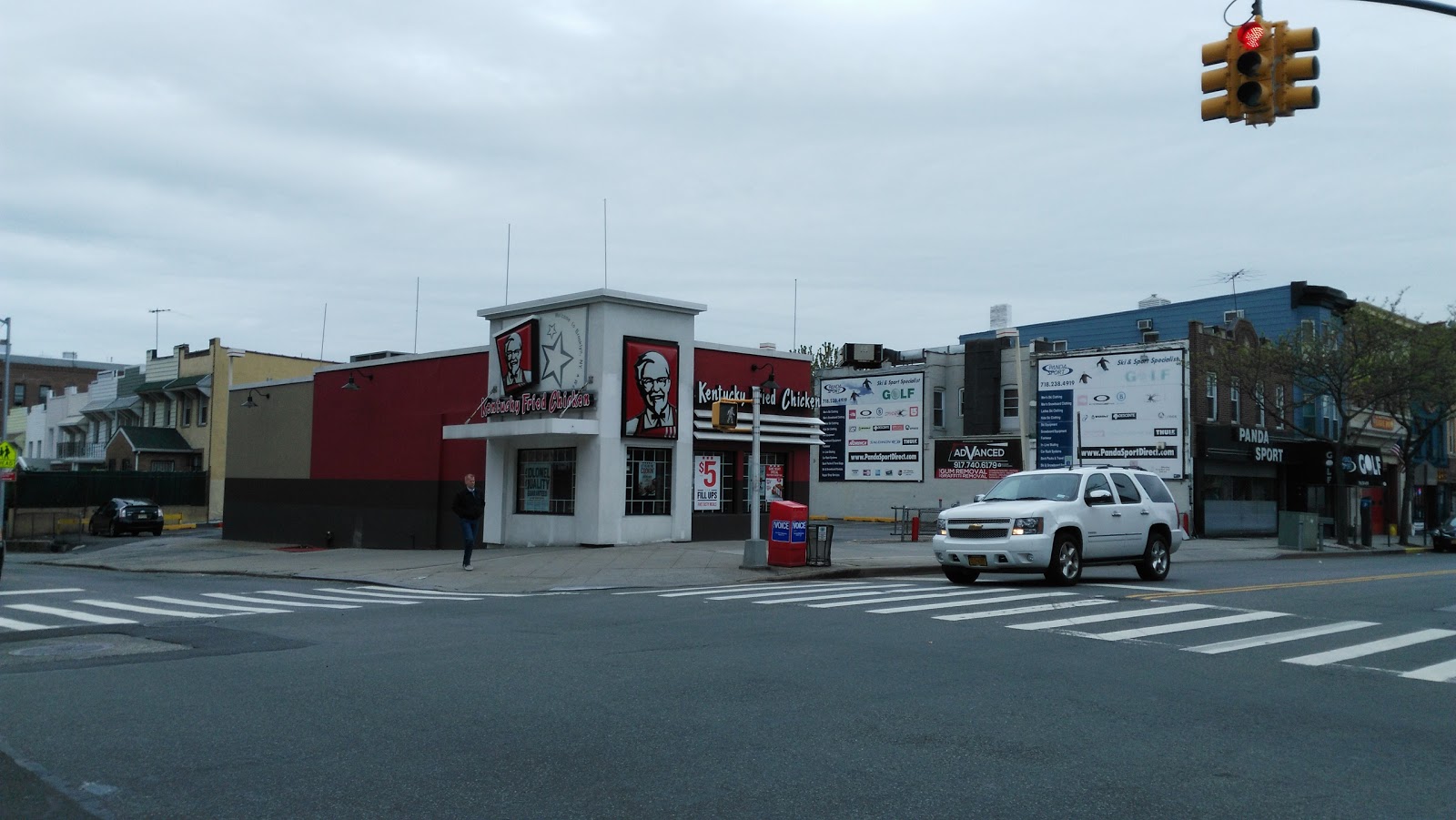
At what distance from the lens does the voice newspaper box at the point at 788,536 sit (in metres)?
20.5

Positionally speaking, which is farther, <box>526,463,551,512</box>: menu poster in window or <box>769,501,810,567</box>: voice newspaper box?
<box>526,463,551,512</box>: menu poster in window

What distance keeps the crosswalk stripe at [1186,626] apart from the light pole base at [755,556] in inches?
338

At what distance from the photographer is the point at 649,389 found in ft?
88.8

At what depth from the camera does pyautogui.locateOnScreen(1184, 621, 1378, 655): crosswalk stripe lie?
11383mm

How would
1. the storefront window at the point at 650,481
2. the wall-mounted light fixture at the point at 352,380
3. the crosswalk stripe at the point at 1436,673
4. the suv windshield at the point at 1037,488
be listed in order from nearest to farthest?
the crosswalk stripe at the point at 1436,673
the suv windshield at the point at 1037,488
the storefront window at the point at 650,481
the wall-mounted light fixture at the point at 352,380

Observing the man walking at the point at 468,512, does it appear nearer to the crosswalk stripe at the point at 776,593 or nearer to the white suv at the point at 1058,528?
the crosswalk stripe at the point at 776,593

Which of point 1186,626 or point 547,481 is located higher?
point 547,481

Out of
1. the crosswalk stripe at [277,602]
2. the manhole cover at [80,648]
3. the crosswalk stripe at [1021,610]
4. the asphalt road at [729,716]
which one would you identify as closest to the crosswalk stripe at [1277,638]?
the asphalt road at [729,716]

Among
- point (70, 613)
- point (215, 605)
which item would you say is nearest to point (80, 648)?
point (70, 613)

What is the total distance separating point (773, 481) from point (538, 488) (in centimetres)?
613

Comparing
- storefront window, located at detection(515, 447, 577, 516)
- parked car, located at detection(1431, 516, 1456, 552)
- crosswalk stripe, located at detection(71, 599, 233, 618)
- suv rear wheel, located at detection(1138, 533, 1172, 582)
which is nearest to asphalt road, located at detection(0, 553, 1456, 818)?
crosswalk stripe, located at detection(71, 599, 233, 618)

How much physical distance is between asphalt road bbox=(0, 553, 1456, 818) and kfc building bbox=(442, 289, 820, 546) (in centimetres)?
1258

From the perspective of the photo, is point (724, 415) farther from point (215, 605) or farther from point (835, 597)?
point (215, 605)

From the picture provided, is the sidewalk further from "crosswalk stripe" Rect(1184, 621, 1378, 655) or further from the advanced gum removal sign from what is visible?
the advanced gum removal sign
